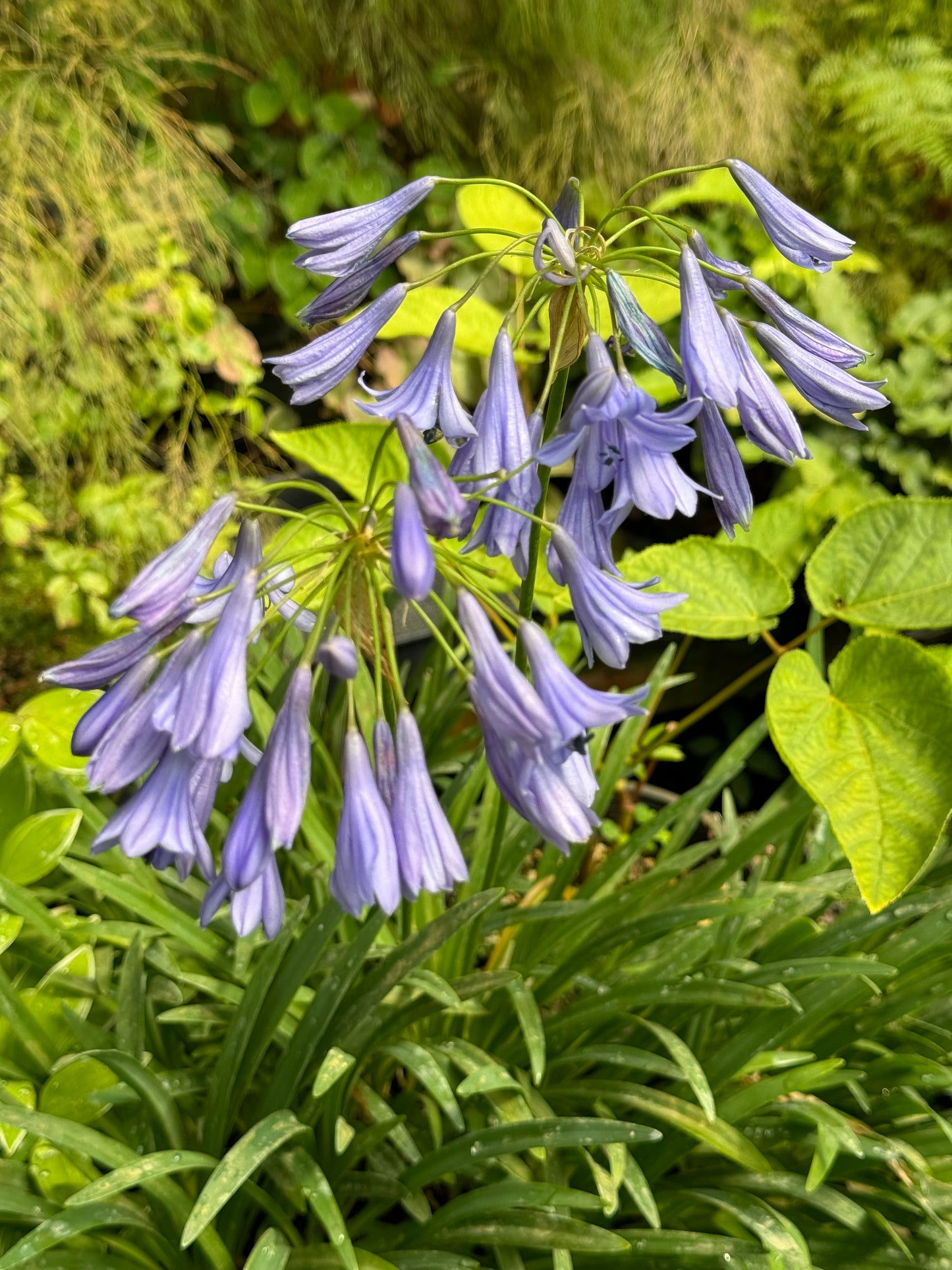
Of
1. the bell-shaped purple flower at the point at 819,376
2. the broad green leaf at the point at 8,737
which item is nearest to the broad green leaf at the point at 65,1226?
the broad green leaf at the point at 8,737

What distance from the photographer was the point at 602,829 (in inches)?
94.4

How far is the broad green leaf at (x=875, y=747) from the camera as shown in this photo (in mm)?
1297

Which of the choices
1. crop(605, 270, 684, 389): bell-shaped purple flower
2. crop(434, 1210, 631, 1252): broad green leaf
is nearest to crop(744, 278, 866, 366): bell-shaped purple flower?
crop(605, 270, 684, 389): bell-shaped purple flower

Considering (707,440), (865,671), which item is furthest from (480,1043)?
(707,440)

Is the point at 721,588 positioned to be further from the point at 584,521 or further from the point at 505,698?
the point at 505,698

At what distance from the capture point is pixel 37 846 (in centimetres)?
153

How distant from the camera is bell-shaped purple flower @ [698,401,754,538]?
104 cm

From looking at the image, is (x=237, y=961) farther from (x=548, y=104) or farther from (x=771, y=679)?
(x=548, y=104)

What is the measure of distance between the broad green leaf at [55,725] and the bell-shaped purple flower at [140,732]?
0.80 m

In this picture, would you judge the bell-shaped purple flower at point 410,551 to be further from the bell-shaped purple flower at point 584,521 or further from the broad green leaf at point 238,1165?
the broad green leaf at point 238,1165

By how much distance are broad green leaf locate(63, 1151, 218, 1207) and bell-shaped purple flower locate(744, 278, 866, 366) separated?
1.25 metres

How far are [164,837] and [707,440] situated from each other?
0.73m

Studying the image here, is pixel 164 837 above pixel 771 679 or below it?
above

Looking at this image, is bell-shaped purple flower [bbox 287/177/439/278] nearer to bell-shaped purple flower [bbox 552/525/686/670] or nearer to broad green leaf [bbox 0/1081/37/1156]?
bell-shaped purple flower [bbox 552/525/686/670]
